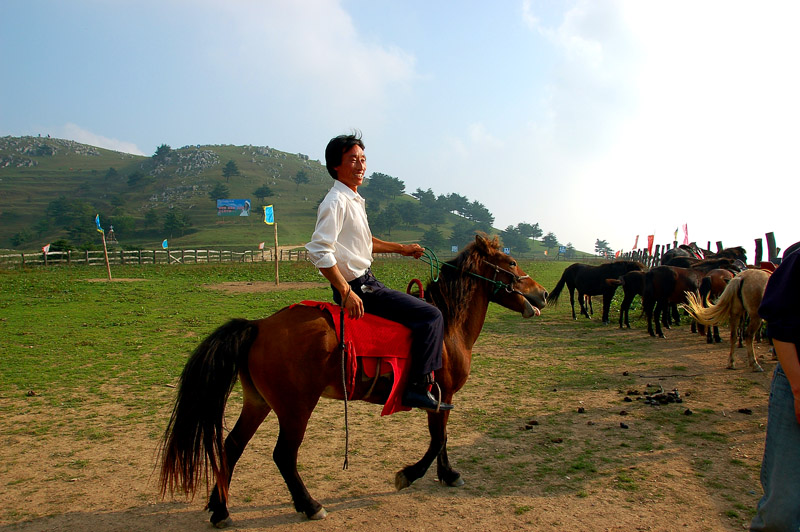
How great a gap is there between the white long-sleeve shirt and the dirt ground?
205cm

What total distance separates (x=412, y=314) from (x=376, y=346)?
0.39 meters

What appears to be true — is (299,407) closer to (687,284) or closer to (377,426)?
(377,426)

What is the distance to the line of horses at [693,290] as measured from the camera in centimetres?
877

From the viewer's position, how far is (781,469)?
2.37 metres

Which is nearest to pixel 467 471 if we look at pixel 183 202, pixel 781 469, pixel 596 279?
pixel 781 469

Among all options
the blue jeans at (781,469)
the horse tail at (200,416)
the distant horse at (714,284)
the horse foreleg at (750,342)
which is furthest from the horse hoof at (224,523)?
the distant horse at (714,284)

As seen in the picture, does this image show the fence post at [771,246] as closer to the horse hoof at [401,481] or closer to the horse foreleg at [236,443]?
the horse hoof at [401,481]

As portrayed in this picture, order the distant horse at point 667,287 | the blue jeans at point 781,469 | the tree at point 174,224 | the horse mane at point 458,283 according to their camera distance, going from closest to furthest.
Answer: the blue jeans at point 781,469, the horse mane at point 458,283, the distant horse at point 667,287, the tree at point 174,224

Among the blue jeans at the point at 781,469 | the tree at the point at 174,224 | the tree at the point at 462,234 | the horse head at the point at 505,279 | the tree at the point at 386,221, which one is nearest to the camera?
the blue jeans at the point at 781,469

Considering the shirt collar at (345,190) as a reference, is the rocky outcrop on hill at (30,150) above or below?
above

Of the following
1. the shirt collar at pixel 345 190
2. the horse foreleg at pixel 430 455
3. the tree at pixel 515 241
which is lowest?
the horse foreleg at pixel 430 455

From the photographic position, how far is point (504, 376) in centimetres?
838

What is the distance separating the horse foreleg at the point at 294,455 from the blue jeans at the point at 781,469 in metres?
2.81

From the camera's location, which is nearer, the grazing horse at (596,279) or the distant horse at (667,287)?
the distant horse at (667,287)
